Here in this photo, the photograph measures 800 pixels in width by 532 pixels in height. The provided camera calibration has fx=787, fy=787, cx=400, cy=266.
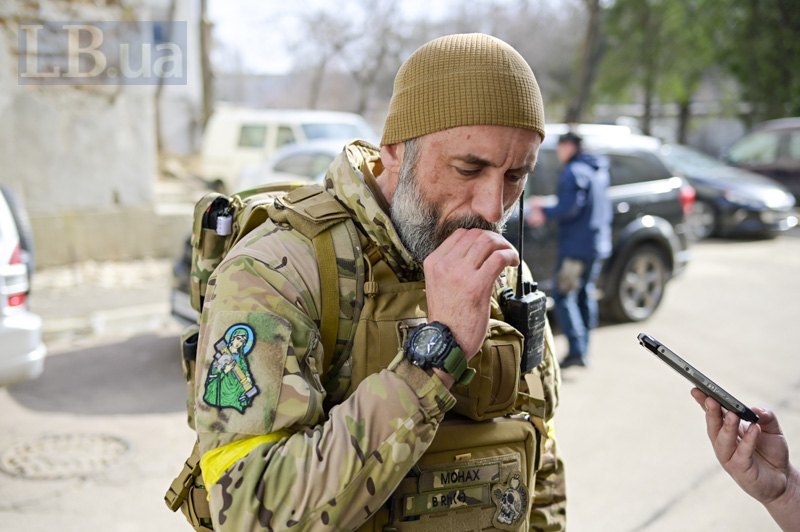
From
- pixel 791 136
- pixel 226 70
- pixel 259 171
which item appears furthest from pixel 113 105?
pixel 226 70

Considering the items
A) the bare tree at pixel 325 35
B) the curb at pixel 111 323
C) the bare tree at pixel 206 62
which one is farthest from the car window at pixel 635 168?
the bare tree at pixel 325 35

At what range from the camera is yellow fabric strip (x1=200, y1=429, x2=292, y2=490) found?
→ 1357mm

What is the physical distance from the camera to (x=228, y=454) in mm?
1366

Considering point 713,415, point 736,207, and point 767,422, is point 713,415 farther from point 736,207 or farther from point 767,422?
point 736,207

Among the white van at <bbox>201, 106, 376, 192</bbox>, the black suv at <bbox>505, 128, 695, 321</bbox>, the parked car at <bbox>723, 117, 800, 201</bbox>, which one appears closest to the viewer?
the black suv at <bbox>505, 128, 695, 321</bbox>

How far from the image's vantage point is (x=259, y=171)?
31.7 ft

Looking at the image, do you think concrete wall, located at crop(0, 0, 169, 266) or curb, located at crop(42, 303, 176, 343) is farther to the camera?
concrete wall, located at crop(0, 0, 169, 266)

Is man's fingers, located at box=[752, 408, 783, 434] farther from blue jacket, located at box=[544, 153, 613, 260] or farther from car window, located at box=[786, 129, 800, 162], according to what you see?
car window, located at box=[786, 129, 800, 162]

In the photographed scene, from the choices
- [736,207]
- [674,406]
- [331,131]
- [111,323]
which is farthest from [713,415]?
[736,207]

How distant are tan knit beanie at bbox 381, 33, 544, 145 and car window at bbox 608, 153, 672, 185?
19.8ft

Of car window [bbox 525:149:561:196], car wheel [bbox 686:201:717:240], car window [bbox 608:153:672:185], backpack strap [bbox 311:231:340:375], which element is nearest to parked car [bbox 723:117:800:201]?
car wheel [bbox 686:201:717:240]

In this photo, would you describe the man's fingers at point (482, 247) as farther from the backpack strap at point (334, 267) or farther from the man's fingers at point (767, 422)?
the man's fingers at point (767, 422)

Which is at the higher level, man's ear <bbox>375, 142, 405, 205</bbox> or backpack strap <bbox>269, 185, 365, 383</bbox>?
man's ear <bbox>375, 142, 405, 205</bbox>

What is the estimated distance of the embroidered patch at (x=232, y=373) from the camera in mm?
1372
